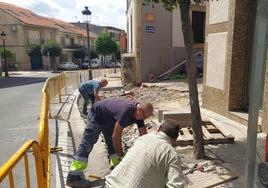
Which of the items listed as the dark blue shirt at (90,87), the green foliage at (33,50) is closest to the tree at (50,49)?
the green foliage at (33,50)

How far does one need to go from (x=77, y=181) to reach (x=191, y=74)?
7.87ft

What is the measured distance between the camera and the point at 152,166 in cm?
262

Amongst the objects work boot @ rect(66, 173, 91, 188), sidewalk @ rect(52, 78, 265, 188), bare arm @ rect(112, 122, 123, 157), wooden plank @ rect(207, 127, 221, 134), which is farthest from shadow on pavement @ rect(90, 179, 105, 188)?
wooden plank @ rect(207, 127, 221, 134)

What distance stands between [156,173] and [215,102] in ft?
19.7

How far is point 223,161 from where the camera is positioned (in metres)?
4.79

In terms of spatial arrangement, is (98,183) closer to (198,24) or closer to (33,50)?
(198,24)

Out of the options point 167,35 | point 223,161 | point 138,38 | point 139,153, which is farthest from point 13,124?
point 167,35

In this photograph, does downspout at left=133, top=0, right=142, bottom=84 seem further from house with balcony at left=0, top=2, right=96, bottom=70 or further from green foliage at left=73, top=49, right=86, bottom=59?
green foliage at left=73, top=49, right=86, bottom=59

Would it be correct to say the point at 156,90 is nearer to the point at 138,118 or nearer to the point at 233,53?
the point at 233,53

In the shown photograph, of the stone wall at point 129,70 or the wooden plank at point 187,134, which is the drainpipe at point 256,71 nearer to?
the wooden plank at point 187,134

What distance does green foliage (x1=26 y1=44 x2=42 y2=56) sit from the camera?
47031mm

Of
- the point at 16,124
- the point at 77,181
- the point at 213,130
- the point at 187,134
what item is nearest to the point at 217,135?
the point at 213,130

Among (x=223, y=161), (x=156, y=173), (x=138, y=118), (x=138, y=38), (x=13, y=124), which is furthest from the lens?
(x=138, y=38)

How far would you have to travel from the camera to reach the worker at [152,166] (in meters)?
2.57
